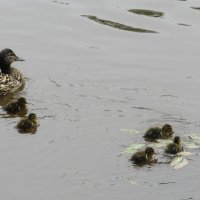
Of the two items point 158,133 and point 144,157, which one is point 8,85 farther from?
point 144,157

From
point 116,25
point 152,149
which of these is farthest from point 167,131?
point 116,25

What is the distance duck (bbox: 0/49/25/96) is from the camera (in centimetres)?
1046

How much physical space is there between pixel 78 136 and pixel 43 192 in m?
1.43

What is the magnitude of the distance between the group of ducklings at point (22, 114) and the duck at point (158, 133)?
127 cm

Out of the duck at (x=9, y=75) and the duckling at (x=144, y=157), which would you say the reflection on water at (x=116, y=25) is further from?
the duckling at (x=144, y=157)

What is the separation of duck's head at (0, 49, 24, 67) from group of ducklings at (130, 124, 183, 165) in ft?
10.2

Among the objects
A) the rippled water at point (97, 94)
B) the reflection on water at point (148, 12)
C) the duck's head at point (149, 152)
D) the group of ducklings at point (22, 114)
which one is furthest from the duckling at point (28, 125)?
the reflection on water at point (148, 12)

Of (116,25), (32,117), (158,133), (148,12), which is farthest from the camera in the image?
(148,12)

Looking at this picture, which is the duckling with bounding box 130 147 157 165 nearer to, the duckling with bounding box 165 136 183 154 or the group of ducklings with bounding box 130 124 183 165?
the group of ducklings with bounding box 130 124 183 165

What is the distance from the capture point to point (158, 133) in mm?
8492

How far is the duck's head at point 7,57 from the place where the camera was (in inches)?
434

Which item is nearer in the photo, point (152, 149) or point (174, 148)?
point (152, 149)

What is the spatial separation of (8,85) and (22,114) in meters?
1.20

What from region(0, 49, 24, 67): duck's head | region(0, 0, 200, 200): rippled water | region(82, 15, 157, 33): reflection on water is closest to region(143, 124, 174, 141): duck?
region(0, 0, 200, 200): rippled water
